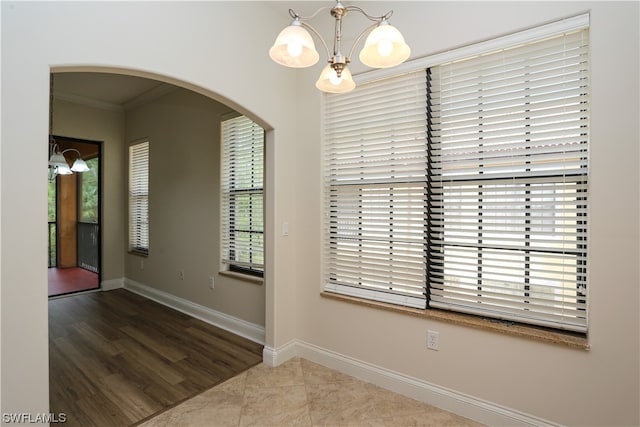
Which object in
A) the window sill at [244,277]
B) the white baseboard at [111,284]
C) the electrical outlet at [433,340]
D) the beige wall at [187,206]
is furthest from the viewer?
the white baseboard at [111,284]

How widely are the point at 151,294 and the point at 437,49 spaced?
4.68 meters

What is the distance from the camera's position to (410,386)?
7.53ft

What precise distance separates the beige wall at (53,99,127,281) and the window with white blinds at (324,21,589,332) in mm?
4167

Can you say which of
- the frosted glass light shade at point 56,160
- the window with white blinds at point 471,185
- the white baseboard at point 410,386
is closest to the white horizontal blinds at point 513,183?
the window with white blinds at point 471,185

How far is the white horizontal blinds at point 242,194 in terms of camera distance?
333 cm

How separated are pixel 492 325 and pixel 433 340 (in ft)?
1.34

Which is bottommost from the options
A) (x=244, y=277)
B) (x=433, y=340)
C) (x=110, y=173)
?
(x=433, y=340)

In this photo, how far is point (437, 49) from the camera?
217 cm

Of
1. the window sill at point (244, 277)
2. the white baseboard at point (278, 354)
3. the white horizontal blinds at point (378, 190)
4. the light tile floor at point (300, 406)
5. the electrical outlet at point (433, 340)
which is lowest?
the light tile floor at point (300, 406)

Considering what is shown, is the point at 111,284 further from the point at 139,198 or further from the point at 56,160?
the point at 56,160

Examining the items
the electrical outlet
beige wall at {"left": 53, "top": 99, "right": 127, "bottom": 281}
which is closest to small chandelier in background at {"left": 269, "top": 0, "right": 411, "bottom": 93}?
the electrical outlet
